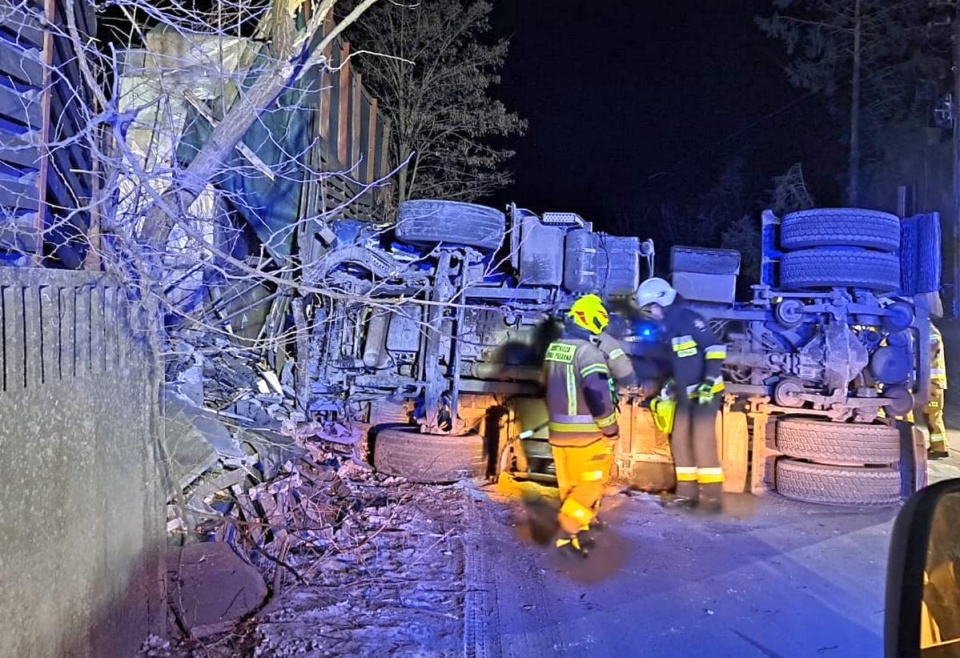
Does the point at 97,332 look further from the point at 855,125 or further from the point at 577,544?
the point at 855,125

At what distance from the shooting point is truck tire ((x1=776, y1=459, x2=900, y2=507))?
217 inches

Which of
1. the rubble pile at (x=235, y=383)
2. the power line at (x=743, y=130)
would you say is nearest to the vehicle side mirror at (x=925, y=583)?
the rubble pile at (x=235, y=383)

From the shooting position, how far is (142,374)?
333cm

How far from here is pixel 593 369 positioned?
491 centimetres

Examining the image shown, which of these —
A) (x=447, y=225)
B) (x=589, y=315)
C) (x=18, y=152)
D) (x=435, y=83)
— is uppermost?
(x=435, y=83)

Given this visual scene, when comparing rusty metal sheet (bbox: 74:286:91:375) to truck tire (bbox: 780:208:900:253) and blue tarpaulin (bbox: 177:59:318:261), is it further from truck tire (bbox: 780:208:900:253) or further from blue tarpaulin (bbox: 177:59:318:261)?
truck tire (bbox: 780:208:900:253)

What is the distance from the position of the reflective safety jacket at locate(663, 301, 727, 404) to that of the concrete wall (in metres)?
3.79

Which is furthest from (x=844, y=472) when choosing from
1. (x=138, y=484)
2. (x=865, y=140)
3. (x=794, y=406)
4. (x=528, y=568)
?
(x=865, y=140)

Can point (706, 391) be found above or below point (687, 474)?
above

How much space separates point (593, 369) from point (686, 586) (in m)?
1.48

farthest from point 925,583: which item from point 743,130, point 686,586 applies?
point 743,130

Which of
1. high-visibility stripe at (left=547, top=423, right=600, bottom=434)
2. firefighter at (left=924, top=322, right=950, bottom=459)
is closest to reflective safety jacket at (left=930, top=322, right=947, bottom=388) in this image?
firefighter at (left=924, top=322, right=950, bottom=459)

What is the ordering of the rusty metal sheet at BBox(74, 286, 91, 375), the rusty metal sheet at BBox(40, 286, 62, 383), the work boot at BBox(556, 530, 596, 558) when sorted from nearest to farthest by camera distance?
the rusty metal sheet at BBox(40, 286, 62, 383) < the rusty metal sheet at BBox(74, 286, 91, 375) < the work boot at BBox(556, 530, 596, 558)

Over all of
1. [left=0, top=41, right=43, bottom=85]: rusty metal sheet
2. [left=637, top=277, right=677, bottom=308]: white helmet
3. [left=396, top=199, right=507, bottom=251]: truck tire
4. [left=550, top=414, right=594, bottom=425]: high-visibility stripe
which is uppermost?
[left=0, top=41, right=43, bottom=85]: rusty metal sheet
